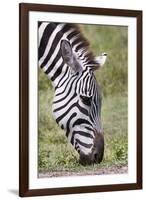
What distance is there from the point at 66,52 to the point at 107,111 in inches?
9.0

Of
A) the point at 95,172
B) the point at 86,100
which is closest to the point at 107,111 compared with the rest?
the point at 86,100

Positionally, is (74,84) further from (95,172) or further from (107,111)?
(95,172)

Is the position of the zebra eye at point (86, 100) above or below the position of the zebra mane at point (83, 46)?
below

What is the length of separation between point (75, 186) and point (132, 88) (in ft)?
1.18

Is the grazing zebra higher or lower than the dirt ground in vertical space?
higher

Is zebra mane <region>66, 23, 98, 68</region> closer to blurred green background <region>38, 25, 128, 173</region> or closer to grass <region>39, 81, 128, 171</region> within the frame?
blurred green background <region>38, 25, 128, 173</region>

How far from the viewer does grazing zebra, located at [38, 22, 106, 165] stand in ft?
5.90

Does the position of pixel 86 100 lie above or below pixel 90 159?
above

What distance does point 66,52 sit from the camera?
182cm

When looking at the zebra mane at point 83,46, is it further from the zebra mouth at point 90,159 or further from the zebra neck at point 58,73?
the zebra mouth at point 90,159

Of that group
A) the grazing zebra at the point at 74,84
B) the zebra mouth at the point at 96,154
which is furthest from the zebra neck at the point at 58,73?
the zebra mouth at the point at 96,154

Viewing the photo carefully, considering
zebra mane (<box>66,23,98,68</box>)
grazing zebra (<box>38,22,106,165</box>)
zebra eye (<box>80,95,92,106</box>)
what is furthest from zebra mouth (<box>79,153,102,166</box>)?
zebra mane (<box>66,23,98,68</box>)

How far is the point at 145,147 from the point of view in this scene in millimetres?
1948

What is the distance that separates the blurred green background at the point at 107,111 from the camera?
1.79 metres
